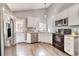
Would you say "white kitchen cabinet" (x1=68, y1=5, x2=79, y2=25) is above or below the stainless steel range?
above

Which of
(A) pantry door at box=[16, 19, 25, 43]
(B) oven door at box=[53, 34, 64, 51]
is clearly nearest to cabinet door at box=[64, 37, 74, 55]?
(B) oven door at box=[53, 34, 64, 51]

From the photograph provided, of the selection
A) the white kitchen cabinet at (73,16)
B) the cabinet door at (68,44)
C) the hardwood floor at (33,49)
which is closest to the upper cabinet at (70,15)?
the white kitchen cabinet at (73,16)

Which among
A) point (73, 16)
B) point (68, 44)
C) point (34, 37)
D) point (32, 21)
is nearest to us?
point (32, 21)

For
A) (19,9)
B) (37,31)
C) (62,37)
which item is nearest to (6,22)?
(19,9)

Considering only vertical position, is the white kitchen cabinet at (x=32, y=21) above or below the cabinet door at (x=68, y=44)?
above

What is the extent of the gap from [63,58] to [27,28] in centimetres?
131

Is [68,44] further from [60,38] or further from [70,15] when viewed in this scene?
[70,15]

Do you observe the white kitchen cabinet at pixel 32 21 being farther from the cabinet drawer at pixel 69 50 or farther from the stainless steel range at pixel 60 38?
the cabinet drawer at pixel 69 50

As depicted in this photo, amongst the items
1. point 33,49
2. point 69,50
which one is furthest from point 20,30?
point 69,50

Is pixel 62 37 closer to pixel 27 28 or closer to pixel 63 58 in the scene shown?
pixel 27 28

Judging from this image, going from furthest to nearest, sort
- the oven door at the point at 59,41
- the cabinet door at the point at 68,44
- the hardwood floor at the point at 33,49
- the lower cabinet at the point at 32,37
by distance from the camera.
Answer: the oven door at the point at 59,41 < the cabinet door at the point at 68,44 < the lower cabinet at the point at 32,37 < the hardwood floor at the point at 33,49

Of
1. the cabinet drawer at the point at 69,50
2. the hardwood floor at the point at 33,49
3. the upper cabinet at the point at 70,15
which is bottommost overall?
the cabinet drawer at the point at 69,50

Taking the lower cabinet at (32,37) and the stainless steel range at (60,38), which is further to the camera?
the stainless steel range at (60,38)

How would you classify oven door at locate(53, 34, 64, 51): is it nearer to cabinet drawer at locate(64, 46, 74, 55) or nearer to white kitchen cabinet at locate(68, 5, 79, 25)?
cabinet drawer at locate(64, 46, 74, 55)
